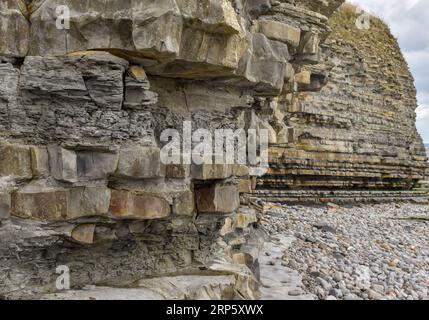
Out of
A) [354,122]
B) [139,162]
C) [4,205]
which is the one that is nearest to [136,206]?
[139,162]

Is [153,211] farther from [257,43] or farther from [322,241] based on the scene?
[322,241]

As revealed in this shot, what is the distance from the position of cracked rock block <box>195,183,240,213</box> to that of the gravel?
6.90 ft

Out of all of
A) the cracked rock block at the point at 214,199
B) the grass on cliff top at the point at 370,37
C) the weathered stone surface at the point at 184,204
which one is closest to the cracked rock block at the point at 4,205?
the weathered stone surface at the point at 184,204

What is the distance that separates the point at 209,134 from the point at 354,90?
17.7 metres

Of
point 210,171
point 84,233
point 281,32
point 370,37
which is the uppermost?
point 370,37

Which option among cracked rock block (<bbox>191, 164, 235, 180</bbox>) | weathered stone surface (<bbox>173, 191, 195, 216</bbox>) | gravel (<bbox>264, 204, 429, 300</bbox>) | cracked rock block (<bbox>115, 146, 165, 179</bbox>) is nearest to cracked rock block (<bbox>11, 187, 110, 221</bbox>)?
cracked rock block (<bbox>115, 146, 165, 179</bbox>)

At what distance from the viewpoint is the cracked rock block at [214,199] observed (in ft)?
16.0

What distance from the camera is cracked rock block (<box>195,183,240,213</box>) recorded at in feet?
16.0

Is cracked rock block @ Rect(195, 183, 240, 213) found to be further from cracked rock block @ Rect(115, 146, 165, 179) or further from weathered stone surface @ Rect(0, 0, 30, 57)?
weathered stone surface @ Rect(0, 0, 30, 57)

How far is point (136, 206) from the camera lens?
13.7 feet

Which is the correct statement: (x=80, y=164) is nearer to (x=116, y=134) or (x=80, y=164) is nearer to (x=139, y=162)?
(x=116, y=134)

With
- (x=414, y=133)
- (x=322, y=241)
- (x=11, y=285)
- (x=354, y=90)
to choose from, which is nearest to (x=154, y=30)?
(x=11, y=285)

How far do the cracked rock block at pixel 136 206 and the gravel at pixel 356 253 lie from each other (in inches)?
115

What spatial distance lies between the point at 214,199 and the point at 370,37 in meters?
21.6
